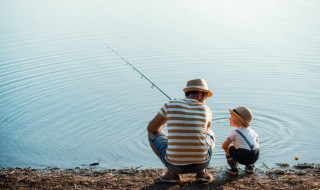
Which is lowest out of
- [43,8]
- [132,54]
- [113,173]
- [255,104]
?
[113,173]

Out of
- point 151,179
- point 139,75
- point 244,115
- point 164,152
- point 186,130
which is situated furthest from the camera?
point 139,75

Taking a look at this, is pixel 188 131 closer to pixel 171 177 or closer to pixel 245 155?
pixel 171 177

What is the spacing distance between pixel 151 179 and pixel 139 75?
553cm

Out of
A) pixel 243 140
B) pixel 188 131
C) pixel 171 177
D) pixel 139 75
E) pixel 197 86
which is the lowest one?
pixel 171 177

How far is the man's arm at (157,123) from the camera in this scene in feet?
14.8

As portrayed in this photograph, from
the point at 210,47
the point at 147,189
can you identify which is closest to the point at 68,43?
the point at 210,47

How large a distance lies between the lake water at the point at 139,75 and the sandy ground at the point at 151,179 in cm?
61

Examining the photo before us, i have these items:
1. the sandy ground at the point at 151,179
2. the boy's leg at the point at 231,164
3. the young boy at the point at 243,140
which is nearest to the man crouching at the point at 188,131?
the sandy ground at the point at 151,179

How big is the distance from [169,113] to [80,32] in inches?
427

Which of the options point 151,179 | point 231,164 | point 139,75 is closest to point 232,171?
point 231,164

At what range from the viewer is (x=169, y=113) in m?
4.34

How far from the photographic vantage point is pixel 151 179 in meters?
5.04

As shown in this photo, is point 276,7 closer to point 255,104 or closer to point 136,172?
point 255,104

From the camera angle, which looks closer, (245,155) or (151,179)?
(245,155)
